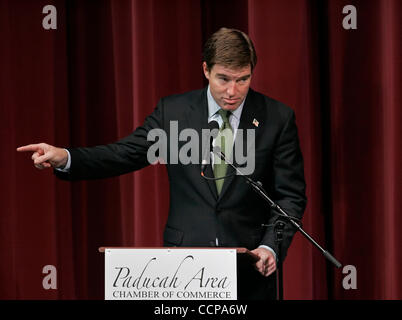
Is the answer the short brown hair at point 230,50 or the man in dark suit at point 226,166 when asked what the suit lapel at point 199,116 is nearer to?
the man in dark suit at point 226,166

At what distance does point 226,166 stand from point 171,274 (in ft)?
1.76

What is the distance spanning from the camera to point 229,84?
7.29 ft

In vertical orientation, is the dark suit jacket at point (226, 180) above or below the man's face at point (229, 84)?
below

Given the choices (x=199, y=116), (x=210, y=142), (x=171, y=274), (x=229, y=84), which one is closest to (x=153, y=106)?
(x=199, y=116)

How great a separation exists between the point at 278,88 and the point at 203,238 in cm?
95

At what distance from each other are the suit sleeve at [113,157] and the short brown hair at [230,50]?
11.5 inches

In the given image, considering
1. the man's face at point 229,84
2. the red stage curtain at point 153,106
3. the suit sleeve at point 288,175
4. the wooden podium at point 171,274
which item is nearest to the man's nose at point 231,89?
the man's face at point 229,84

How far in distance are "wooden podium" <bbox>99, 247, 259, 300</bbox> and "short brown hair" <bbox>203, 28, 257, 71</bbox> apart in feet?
2.15

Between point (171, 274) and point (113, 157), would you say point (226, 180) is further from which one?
point (171, 274)

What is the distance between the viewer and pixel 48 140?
314 cm

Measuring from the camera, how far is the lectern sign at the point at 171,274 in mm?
1805

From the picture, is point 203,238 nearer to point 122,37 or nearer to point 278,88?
point 278,88

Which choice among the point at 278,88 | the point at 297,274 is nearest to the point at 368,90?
the point at 278,88
